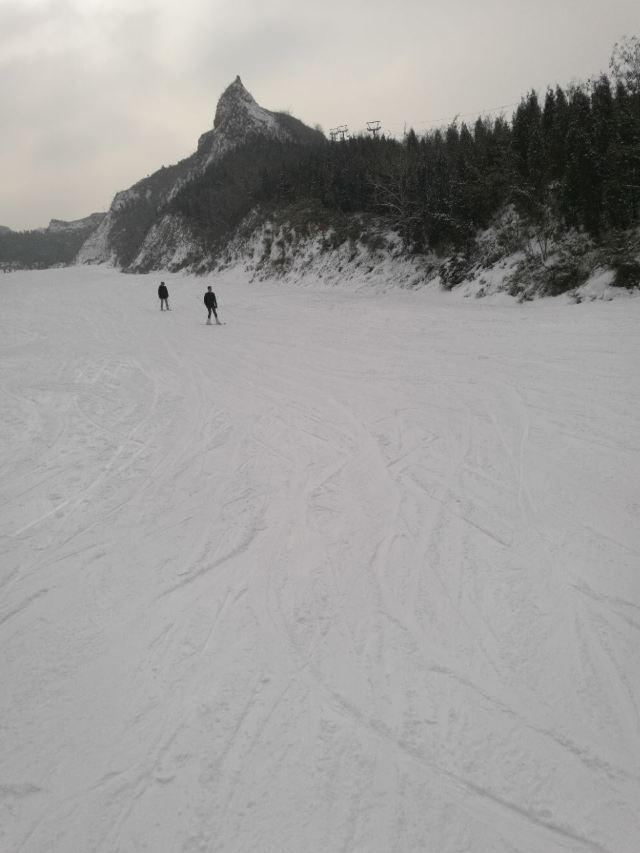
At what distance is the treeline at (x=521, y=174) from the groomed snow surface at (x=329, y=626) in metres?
12.2

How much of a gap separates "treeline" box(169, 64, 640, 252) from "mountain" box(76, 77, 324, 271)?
36709 millimetres

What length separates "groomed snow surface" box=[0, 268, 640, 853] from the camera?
2314 mm

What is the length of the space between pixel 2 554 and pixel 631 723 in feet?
16.9

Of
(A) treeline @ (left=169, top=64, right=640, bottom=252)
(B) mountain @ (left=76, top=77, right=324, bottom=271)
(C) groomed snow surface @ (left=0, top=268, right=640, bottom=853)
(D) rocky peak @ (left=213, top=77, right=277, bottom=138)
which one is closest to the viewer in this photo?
(C) groomed snow surface @ (left=0, top=268, right=640, bottom=853)

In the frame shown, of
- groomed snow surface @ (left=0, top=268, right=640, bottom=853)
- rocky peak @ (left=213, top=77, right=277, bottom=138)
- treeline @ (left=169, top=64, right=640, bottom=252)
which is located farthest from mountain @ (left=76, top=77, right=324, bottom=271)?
groomed snow surface @ (left=0, top=268, right=640, bottom=853)

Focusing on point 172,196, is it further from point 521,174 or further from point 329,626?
point 329,626

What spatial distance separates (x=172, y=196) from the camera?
95.8 meters

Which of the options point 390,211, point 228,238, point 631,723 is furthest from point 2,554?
point 228,238

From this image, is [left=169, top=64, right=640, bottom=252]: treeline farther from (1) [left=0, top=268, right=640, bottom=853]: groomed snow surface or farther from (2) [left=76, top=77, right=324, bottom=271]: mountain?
(2) [left=76, top=77, right=324, bottom=271]: mountain

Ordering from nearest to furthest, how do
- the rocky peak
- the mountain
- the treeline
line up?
the treeline < the mountain < the rocky peak

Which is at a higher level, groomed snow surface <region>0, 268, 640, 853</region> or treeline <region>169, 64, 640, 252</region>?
treeline <region>169, 64, 640, 252</region>

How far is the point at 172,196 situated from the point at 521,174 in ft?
298

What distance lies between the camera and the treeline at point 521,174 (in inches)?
651

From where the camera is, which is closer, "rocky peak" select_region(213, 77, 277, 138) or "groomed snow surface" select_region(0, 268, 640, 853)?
"groomed snow surface" select_region(0, 268, 640, 853)
